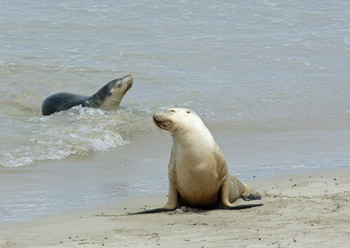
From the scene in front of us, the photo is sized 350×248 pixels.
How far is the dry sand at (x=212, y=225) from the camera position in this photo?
4609 mm

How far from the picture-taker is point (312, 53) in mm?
16672

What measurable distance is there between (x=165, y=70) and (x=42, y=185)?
7750mm

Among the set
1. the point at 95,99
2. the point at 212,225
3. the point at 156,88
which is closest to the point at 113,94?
the point at 95,99

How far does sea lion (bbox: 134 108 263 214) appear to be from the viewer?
616cm

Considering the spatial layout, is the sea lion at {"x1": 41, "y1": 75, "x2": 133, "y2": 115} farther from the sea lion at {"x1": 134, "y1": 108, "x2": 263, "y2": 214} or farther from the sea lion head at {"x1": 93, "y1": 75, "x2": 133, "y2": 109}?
the sea lion at {"x1": 134, "y1": 108, "x2": 263, "y2": 214}

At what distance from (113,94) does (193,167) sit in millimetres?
6559

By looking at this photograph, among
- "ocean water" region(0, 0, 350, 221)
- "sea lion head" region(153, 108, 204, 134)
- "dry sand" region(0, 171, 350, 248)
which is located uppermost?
"sea lion head" region(153, 108, 204, 134)

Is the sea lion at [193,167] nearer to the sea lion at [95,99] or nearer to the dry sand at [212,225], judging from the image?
the dry sand at [212,225]

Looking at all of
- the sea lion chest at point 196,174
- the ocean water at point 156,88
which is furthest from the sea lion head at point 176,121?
the ocean water at point 156,88

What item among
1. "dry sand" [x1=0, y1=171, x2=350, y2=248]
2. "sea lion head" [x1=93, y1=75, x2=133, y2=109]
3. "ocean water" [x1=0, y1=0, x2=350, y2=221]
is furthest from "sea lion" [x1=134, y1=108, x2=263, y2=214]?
"sea lion head" [x1=93, y1=75, x2=133, y2=109]

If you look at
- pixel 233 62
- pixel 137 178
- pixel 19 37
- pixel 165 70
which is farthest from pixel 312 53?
pixel 137 178

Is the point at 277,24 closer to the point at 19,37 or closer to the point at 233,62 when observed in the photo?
the point at 233,62

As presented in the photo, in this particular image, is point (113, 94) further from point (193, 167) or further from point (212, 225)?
point (212, 225)

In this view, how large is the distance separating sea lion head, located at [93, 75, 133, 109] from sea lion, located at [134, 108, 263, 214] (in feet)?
20.6
